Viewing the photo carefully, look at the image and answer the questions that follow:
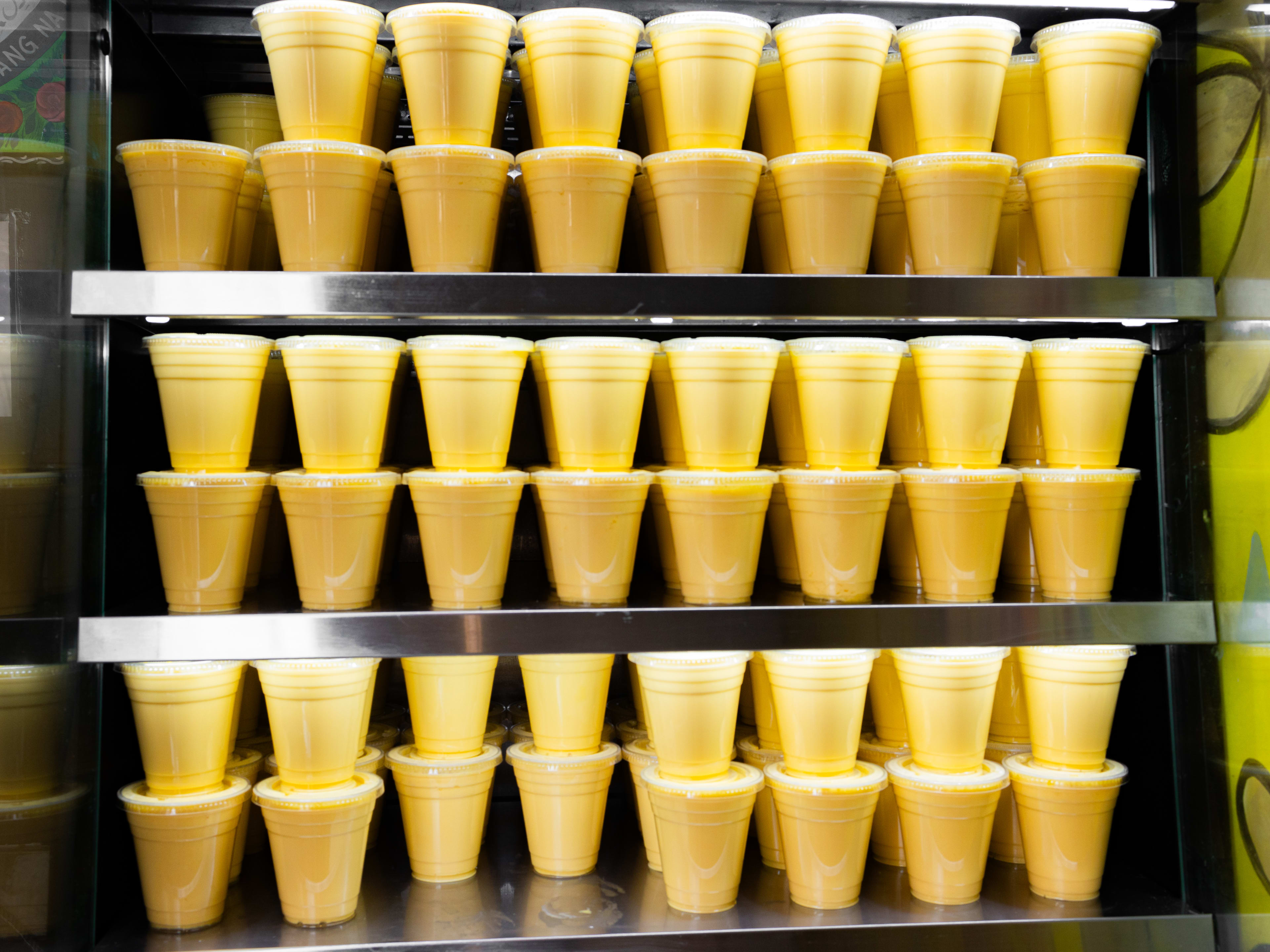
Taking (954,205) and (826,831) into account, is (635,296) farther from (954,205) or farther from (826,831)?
(826,831)

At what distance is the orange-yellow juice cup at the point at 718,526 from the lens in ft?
5.28

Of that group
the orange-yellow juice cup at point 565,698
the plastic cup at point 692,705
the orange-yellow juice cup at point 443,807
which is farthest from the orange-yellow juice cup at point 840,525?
the orange-yellow juice cup at point 443,807

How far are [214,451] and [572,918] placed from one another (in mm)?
945

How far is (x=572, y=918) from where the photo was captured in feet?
5.15

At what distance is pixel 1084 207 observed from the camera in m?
1.68

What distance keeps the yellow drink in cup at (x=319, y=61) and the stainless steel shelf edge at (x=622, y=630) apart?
81cm

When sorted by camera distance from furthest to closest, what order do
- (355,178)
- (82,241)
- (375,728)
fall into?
(375,728)
(355,178)
(82,241)

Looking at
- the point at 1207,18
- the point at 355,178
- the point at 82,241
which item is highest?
the point at 1207,18

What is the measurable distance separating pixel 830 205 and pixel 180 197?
1065 millimetres

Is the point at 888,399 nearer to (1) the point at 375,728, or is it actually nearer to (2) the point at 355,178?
(2) the point at 355,178

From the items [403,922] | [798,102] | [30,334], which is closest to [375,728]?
[403,922]

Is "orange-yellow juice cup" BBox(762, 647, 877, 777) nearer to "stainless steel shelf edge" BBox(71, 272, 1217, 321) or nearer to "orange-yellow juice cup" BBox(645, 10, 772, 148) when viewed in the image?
"stainless steel shelf edge" BBox(71, 272, 1217, 321)

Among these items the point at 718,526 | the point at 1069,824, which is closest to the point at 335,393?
the point at 718,526

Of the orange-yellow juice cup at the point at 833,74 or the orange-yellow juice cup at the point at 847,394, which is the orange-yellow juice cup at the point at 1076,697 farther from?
the orange-yellow juice cup at the point at 833,74
